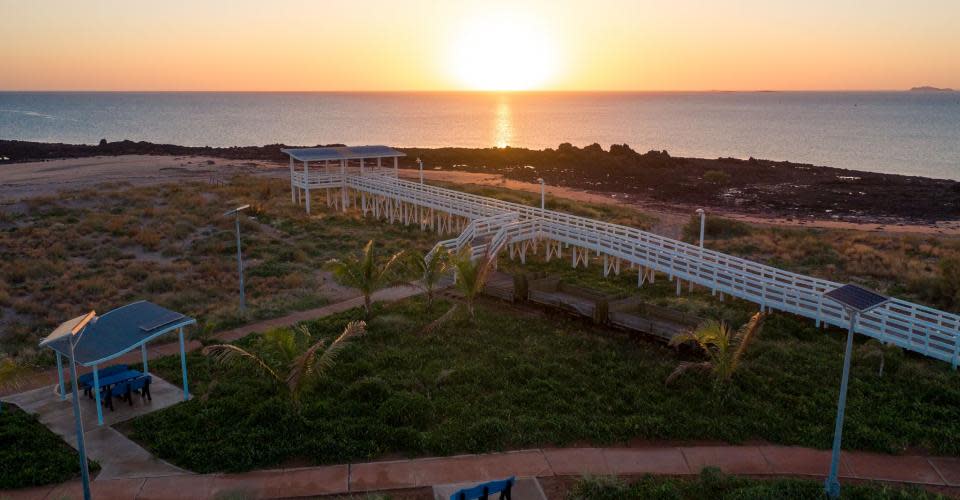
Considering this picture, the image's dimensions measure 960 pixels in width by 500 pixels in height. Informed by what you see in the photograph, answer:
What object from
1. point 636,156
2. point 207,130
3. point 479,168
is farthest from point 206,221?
point 207,130

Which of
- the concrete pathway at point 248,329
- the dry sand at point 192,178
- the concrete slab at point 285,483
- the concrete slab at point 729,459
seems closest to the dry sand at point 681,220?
the dry sand at point 192,178

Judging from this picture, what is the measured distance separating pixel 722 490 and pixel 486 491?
3777 mm

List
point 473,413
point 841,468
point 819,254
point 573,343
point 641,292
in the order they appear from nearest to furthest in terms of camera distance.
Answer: point 841,468 < point 473,413 < point 573,343 < point 641,292 < point 819,254

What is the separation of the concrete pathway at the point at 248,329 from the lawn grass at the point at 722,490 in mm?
11095

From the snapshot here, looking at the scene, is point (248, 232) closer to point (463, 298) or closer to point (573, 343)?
point (463, 298)

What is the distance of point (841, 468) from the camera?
1145cm

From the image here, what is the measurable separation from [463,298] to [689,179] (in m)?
49.6

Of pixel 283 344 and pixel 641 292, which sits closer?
pixel 283 344

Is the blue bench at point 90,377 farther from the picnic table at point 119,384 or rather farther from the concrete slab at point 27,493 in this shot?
the concrete slab at point 27,493

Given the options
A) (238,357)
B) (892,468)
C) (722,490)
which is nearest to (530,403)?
(722,490)

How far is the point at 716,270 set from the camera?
2111 cm

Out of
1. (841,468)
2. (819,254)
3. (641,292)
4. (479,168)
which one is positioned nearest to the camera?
(841,468)

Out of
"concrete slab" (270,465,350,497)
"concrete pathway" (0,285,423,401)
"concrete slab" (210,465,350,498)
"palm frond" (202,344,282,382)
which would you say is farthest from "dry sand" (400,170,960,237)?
"concrete slab" (210,465,350,498)

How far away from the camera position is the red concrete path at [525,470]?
1071 cm
